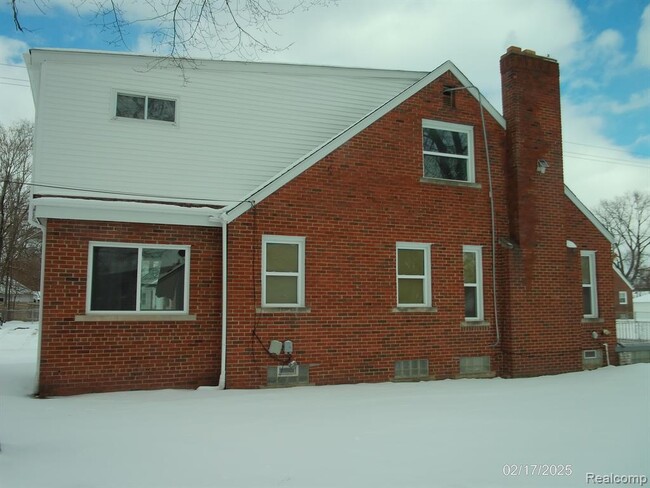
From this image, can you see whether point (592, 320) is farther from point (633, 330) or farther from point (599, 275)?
point (633, 330)

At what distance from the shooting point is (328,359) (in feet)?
33.6

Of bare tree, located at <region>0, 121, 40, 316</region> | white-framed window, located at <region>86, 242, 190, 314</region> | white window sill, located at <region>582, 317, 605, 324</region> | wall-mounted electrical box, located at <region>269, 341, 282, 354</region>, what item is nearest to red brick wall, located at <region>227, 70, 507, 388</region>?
wall-mounted electrical box, located at <region>269, 341, 282, 354</region>

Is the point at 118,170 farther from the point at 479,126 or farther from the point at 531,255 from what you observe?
the point at 531,255

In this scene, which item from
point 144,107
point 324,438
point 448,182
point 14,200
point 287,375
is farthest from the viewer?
point 14,200

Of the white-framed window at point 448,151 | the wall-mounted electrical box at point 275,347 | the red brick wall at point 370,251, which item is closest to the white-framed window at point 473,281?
the red brick wall at point 370,251

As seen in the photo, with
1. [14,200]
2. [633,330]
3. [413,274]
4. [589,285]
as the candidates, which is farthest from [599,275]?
[14,200]

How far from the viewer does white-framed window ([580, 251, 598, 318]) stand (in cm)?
1316

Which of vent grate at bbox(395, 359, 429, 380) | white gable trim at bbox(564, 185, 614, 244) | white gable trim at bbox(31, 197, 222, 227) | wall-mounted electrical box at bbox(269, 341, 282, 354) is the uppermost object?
white gable trim at bbox(564, 185, 614, 244)

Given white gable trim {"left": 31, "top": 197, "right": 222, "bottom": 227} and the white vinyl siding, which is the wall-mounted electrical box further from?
the white vinyl siding

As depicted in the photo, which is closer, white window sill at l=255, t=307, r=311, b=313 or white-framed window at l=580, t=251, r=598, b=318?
white window sill at l=255, t=307, r=311, b=313

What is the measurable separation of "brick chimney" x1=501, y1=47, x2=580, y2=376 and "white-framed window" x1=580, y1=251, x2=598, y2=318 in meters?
1.10
